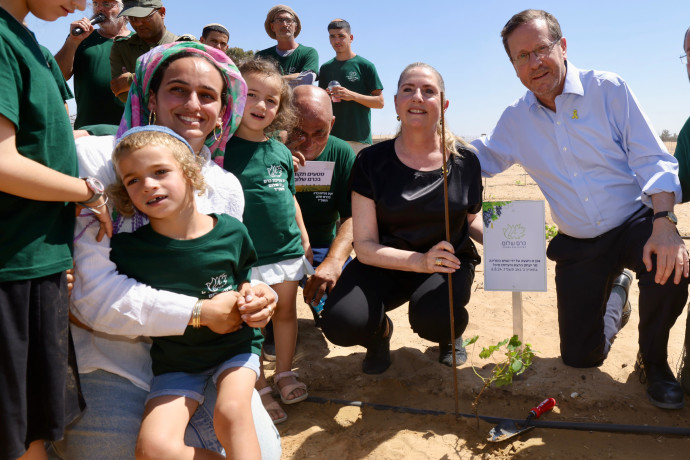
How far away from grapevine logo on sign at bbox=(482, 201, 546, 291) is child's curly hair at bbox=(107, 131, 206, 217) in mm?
1786

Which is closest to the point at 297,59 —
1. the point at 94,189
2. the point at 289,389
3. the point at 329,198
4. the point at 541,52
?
the point at 329,198

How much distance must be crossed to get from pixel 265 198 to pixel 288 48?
122 inches

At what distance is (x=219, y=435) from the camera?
188 centimetres

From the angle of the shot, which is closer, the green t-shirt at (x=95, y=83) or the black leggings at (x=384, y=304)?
the black leggings at (x=384, y=304)

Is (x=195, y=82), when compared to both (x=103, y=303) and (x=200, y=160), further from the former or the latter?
(x=103, y=303)

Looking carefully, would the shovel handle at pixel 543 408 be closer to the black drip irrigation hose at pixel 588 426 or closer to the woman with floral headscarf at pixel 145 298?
the black drip irrigation hose at pixel 588 426

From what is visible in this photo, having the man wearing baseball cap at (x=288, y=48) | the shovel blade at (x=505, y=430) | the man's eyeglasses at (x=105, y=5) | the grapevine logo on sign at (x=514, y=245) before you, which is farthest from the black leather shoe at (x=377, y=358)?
the man's eyeglasses at (x=105, y=5)

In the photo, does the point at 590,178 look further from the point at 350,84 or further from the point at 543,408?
the point at 350,84

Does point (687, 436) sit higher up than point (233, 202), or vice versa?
point (233, 202)

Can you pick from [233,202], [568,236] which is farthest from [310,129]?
[568,236]

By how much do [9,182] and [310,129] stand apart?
2170mm

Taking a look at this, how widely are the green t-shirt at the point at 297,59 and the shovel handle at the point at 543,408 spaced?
3956 mm

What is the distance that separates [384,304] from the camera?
9.84 feet

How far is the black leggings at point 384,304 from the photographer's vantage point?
9.35 feet
